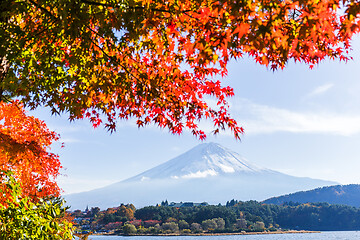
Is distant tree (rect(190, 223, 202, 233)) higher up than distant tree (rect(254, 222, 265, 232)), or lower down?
higher up

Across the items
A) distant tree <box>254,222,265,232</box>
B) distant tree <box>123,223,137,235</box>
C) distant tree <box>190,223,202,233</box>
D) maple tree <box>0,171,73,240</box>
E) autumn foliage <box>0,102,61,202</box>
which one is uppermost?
autumn foliage <box>0,102,61,202</box>

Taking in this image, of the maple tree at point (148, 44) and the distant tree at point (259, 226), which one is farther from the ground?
the maple tree at point (148, 44)

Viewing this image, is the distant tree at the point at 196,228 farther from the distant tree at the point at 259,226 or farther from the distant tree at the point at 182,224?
the distant tree at the point at 259,226

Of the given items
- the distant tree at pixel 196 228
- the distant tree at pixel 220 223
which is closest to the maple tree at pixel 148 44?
the distant tree at pixel 196 228

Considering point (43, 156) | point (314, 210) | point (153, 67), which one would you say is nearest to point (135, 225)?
point (314, 210)

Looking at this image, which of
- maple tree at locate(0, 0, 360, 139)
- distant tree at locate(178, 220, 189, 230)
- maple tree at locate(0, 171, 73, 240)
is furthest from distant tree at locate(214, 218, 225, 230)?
maple tree at locate(0, 171, 73, 240)

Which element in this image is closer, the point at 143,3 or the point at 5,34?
the point at 143,3

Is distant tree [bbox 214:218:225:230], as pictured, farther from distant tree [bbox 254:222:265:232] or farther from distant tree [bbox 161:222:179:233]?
distant tree [bbox 254:222:265:232]

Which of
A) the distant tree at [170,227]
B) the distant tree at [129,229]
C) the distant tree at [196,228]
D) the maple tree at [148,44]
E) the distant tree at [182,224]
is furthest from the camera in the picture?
the distant tree at [182,224]

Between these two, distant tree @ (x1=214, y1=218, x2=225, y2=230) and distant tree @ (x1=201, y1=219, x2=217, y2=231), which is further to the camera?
distant tree @ (x1=214, y1=218, x2=225, y2=230)

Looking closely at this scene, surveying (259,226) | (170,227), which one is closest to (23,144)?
(170,227)

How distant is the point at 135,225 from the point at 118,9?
91.5 m

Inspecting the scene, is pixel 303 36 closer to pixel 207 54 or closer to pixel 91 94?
pixel 207 54

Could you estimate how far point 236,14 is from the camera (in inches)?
144
